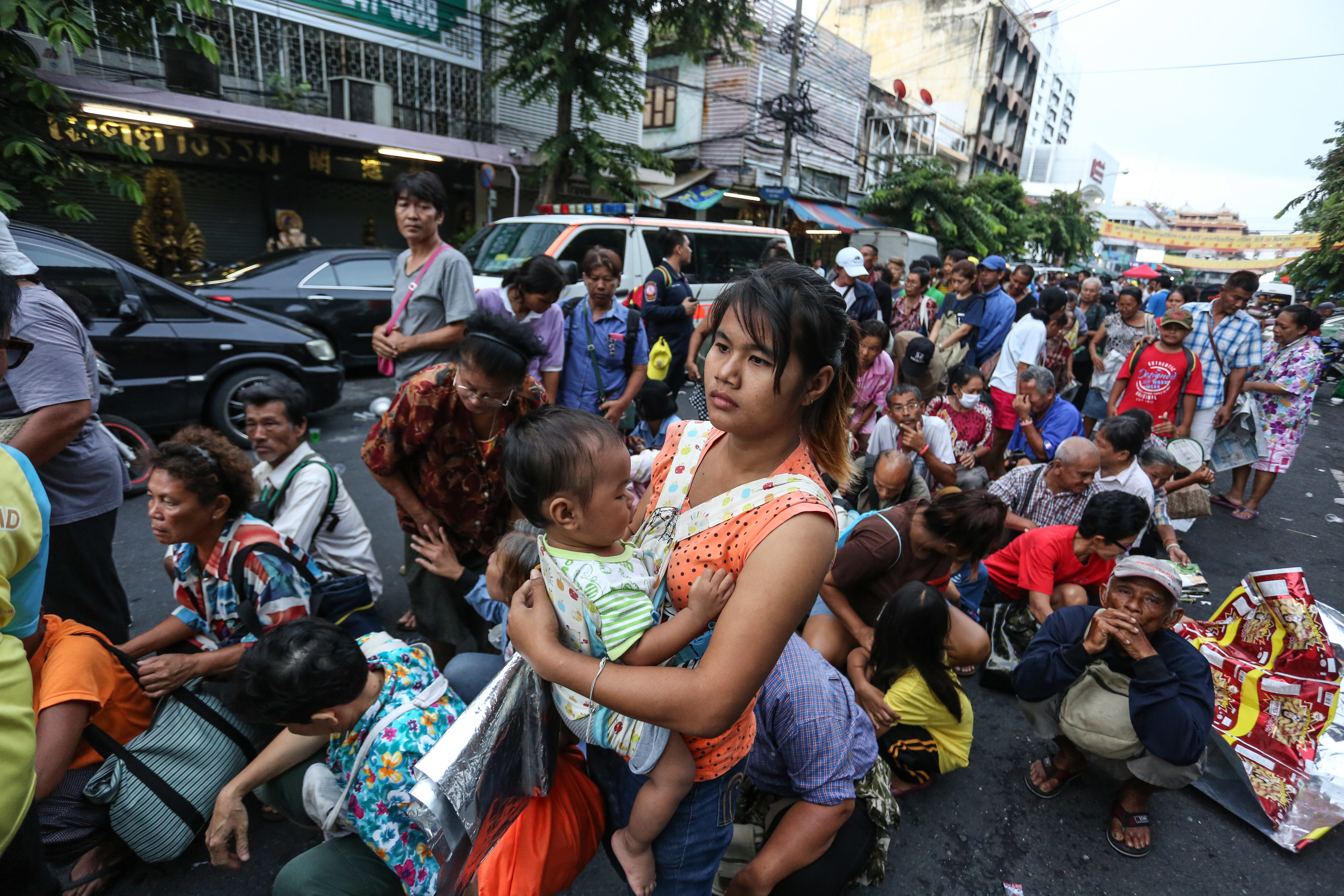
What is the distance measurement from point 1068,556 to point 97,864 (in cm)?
418

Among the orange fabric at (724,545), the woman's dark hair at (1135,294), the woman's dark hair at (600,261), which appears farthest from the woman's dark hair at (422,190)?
the woman's dark hair at (1135,294)

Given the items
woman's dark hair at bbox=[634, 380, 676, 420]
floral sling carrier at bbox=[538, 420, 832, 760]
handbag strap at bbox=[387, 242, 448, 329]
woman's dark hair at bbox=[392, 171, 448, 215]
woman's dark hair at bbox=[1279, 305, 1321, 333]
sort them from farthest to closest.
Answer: woman's dark hair at bbox=[1279, 305, 1321, 333]
woman's dark hair at bbox=[634, 380, 676, 420]
handbag strap at bbox=[387, 242, 448, 329]
woman's dark hair at bbox=[392, 171, 448, 215]
floral sling carrier at bbox=[538, 420, 832, 760]

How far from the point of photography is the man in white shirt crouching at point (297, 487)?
8.77 ft

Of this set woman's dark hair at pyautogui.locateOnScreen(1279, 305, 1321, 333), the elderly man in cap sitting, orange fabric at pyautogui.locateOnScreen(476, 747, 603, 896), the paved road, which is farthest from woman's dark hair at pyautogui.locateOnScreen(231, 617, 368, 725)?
woman's dark hair at pyautogui.locateOnScreen(1279, 305, 1321, 333)

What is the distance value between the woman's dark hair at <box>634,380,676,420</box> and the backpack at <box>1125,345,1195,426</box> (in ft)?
13.3

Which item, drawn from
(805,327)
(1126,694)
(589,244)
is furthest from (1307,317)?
(805,327)

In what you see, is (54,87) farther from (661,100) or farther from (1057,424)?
(661,100)

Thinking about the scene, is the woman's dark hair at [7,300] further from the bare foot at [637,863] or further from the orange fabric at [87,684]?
the bare foot at [637,863]

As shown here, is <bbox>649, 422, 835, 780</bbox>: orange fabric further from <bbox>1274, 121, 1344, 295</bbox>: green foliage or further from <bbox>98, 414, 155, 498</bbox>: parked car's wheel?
<bbox>1274, 121, 1344, 295</bbox>: green foliage

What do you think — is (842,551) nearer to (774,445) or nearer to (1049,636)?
(1049,636)

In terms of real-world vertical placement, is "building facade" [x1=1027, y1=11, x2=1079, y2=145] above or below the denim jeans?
above

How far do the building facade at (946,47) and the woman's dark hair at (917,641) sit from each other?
1332 inches

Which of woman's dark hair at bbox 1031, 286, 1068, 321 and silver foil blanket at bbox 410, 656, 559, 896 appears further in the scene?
woman's dark hair at bbox 1031, 286, 1068, 321

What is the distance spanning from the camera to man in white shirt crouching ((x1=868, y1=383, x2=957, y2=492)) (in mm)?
4043
